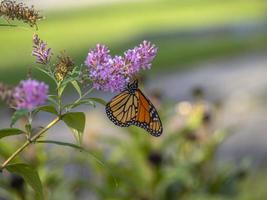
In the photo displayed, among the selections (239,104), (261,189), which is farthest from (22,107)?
(239,104)

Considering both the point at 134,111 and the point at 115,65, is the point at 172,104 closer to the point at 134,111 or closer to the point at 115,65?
the point at 134,111

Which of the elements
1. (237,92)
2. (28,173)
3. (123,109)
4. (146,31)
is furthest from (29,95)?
(146,31)

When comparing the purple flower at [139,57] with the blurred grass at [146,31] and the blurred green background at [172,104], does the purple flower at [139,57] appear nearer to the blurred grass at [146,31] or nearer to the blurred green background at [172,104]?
the blurred green background at [172,104]

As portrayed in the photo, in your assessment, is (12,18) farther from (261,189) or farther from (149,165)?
(261,189)

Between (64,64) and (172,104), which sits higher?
(172,104)

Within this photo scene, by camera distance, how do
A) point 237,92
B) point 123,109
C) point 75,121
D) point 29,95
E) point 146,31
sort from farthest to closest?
point 146,31, point 237,92, point 123,109, point 75,121, point 29,95

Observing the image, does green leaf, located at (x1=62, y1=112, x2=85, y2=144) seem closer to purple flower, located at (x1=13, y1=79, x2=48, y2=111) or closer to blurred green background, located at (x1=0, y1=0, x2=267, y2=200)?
blurred green background, located at (x1=0, y1=0, x2=267, y2=200)

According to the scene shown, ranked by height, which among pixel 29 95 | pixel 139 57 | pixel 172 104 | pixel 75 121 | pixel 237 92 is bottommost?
pixel 29 95
